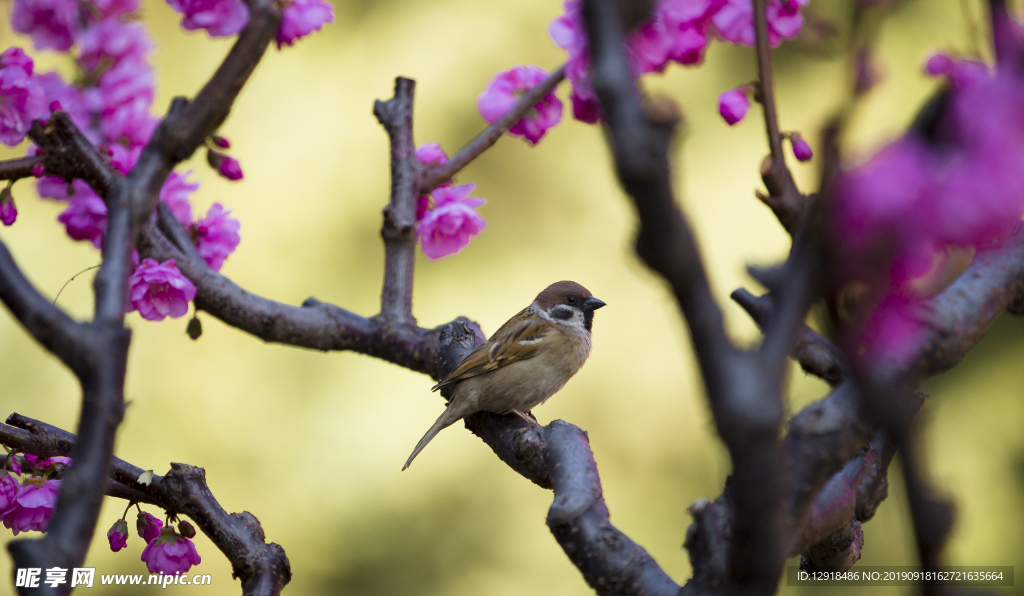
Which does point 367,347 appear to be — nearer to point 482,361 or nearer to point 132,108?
point 482,361

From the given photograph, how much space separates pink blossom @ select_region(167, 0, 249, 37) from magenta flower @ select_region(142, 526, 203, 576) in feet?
2.87

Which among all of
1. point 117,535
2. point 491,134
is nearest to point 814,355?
point 491,134

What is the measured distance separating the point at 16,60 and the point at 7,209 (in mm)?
263

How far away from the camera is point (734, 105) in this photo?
137cm

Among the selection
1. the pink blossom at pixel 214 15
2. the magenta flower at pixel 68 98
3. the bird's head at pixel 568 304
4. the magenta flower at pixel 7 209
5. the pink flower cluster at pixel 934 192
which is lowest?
the pink flower cluster at pixel 934 192

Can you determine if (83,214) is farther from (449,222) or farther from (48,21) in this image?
(449,222)

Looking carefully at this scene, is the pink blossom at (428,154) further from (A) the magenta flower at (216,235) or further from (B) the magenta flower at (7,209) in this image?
(B) the magenta flower at (7,209)

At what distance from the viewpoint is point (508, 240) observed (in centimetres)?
377

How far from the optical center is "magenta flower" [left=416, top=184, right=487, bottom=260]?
5.98ft

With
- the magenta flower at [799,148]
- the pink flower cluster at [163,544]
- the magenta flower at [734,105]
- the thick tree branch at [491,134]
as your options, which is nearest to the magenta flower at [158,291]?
the pink flower cluster at [163,544]

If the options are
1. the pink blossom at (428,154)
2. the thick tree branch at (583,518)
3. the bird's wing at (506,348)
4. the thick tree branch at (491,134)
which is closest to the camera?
the thick tree branch at (583,518)

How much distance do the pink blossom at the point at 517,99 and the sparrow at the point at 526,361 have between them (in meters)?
0.55

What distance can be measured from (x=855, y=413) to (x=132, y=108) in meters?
1.55

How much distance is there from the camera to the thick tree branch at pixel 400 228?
1947mm
